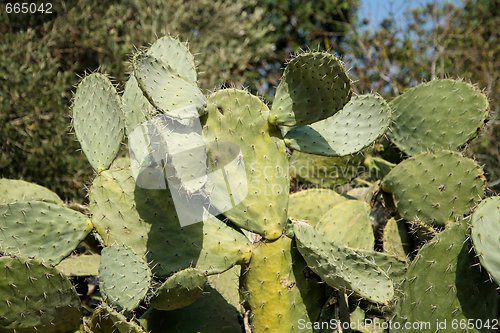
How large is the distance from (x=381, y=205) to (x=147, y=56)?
4.26 ft

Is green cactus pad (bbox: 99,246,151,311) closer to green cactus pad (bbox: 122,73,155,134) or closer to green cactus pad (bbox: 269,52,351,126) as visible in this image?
green cactus pad (bbox: 122,73,155,134)

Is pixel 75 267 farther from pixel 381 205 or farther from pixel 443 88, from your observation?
pixel 443 88

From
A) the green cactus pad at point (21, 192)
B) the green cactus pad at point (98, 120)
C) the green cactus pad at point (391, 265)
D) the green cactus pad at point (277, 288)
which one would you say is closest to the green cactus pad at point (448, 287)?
the green cactus pad at point (391, 265)

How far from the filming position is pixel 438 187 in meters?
2.38

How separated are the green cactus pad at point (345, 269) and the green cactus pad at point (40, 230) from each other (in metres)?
0.68

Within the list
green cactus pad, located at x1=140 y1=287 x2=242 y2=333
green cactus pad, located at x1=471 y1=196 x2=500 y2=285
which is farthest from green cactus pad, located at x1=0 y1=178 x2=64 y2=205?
green cactus pad, located at x1=471 y1=196 x2=500 y2=285

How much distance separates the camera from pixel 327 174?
288 centimetres

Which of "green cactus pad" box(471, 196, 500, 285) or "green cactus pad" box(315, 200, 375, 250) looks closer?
"green cactus pad" box(471, 196, 500, 285)

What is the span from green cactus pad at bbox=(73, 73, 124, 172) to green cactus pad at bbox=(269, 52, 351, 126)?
20.2 inches

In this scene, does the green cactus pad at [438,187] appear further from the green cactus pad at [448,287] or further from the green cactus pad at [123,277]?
the green cactus pad at [123,277]

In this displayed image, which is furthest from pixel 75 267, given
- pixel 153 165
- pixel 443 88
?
pixel 443 88

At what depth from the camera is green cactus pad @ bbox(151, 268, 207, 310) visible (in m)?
1.78

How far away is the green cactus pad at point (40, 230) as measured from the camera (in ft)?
6.57

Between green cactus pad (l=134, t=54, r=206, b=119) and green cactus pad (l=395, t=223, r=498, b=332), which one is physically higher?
green cactus pad (l=134, t=54, r=206, b=119)
